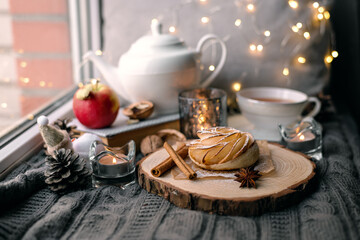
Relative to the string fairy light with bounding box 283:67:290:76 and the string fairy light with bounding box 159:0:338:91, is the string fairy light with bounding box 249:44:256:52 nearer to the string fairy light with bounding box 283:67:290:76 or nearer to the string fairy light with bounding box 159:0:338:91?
the string fairy light with bounding box 159:0:338:91

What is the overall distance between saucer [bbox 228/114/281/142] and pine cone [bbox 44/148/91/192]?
0.57 meters

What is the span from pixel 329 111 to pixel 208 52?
49 cm

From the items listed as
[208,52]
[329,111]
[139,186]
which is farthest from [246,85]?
[139,186]

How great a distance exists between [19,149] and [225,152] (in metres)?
0.53

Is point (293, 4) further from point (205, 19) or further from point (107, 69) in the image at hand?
point (107, 69)

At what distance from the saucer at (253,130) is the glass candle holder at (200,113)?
0.12m

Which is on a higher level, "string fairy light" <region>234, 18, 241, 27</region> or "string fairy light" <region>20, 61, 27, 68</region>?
"string fairy light" <region>234, 18, 241, 27</region>

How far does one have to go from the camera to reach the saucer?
113 centimetres

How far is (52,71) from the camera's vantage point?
149 cm

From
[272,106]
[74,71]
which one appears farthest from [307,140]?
[74,71]

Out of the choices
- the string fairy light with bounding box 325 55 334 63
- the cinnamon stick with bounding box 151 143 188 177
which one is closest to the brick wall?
the cinnamon stick with bounding box 151 143 188 177

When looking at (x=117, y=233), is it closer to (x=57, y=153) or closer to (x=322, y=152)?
(x=57, y=153)

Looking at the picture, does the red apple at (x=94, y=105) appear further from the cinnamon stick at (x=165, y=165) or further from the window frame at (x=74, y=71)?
the cinnamon stick at (x=165, y=165)

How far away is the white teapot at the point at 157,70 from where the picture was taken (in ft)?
3.69
